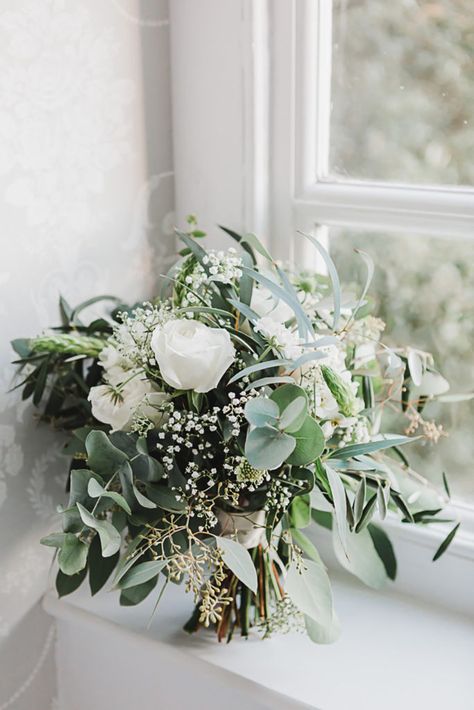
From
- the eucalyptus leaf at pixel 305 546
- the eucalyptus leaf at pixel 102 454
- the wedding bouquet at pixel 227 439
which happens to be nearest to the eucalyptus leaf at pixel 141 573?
the wedding bouquet at pixel 227 439

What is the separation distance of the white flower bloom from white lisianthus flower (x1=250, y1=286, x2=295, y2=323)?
47mm

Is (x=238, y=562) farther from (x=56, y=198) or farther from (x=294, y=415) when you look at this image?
(x=56, y=198)

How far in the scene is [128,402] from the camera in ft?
2.99

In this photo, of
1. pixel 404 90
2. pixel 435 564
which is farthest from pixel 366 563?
pixel 404 90

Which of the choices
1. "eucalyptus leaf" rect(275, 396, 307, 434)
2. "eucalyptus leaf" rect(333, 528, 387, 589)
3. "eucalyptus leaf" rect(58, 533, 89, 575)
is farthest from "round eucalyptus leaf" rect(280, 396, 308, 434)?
"eucalyptus leaf" rect(333, 528, 387, 589)

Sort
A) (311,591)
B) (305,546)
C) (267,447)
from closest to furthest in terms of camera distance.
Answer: (267,447), (311,591), (305,546)

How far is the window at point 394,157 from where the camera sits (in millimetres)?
1055

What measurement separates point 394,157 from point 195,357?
1.56ft

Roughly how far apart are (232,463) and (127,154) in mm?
531

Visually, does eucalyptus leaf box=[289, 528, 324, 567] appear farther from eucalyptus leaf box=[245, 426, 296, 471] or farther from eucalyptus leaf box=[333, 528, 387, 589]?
eucalyptus leaf box=[245, 426, 296, 471]

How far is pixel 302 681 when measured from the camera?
1020 millimetres

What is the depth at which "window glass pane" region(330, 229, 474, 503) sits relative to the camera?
1.11 metres

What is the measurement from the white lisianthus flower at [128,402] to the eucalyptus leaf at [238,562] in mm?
161

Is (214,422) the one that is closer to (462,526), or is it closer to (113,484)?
(113,484)
